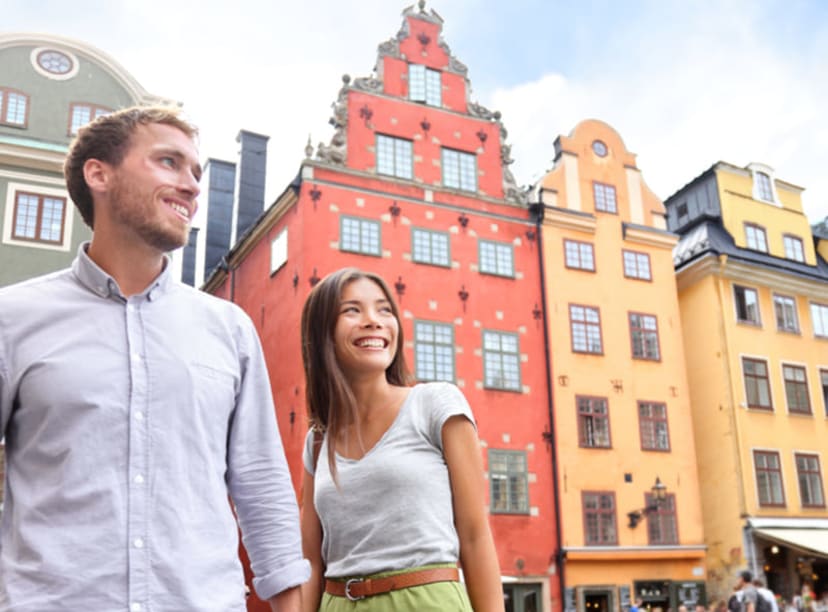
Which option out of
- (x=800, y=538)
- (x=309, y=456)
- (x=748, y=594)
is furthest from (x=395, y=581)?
(x=800, y=538)

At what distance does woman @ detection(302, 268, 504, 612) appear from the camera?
2.78m

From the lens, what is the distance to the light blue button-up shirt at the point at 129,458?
6.66ft

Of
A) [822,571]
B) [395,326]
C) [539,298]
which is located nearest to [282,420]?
[539,298]

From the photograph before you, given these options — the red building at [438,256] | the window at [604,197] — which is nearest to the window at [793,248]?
the window at [604,197]

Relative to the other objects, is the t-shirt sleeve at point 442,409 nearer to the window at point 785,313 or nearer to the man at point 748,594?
the man at point 748,594

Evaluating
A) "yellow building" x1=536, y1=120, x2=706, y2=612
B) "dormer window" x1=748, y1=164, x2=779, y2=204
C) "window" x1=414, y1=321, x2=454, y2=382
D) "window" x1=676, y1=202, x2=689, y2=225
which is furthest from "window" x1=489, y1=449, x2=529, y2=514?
"dormer window" x1=748, y1=164, x2=779, y2=204

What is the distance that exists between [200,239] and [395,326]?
87.8 feet

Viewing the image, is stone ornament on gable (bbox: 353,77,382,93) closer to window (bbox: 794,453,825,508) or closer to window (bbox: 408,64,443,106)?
window (bbox: 408,64,443,106)

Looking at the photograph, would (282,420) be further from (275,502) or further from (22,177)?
(275,502)

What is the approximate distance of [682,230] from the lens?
2759 centimetres

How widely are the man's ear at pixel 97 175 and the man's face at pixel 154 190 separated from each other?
0.07ft

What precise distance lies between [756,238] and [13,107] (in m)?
21.0

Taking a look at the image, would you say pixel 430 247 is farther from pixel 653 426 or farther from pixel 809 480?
pixel 809 480

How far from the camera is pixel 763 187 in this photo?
2805 cm
